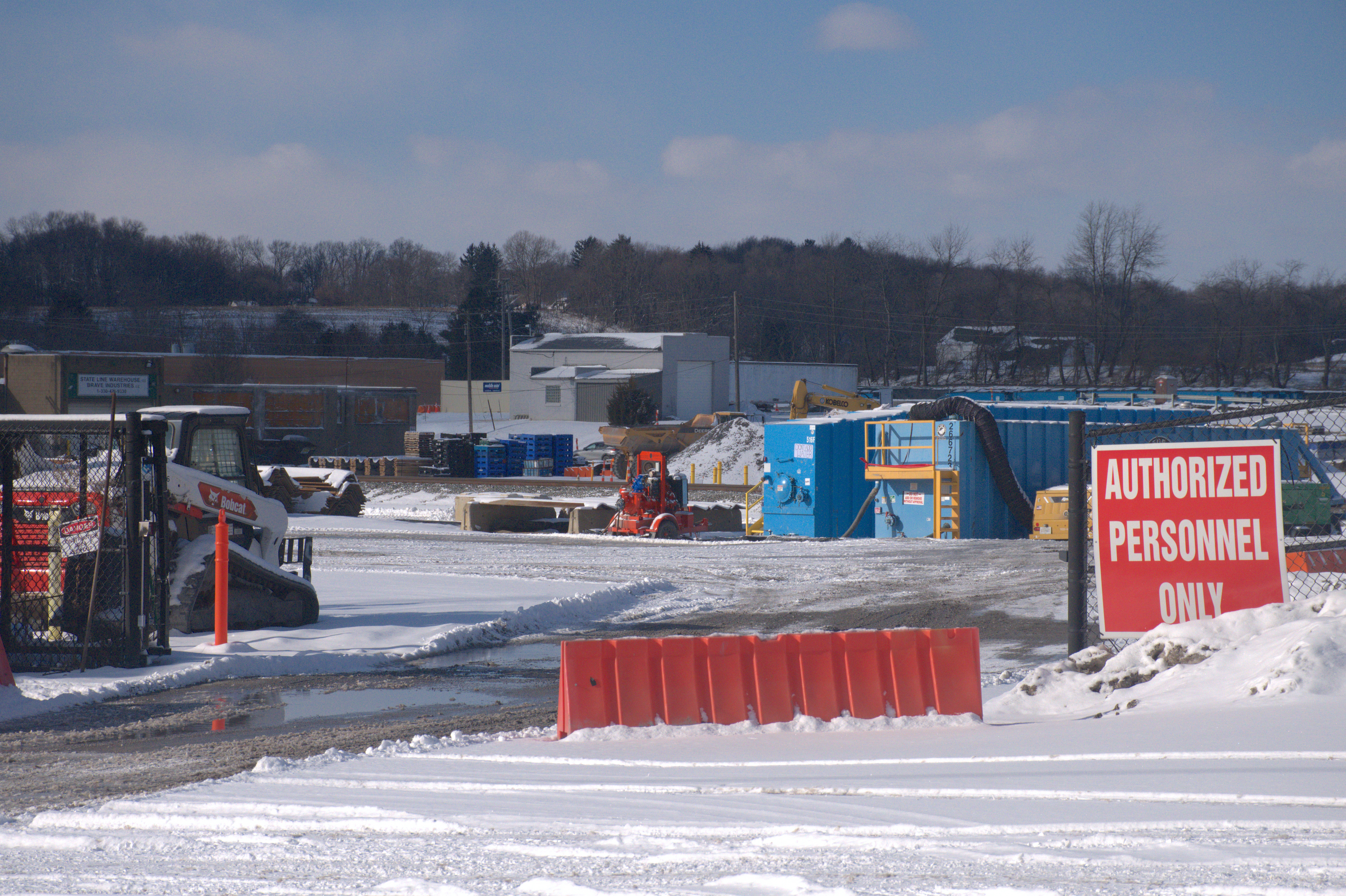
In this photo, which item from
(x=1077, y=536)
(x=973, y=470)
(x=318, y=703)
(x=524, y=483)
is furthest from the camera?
(x=524, y=483)

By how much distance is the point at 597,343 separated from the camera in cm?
8412

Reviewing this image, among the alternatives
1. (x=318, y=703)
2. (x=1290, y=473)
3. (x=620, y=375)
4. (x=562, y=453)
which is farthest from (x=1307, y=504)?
(x=620, y=375)

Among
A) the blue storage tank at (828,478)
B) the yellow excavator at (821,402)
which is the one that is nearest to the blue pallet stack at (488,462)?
the yellow excavator at (821,402)

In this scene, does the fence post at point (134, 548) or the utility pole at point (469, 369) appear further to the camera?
the utility pole at point (469, 369)

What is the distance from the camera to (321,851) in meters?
4.78

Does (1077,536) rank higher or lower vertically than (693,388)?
lower

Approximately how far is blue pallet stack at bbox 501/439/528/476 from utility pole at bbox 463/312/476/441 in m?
1.63

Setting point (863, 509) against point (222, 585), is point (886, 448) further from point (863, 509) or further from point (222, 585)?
point (222, 585)

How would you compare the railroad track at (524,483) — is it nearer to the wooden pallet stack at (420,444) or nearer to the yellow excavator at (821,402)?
the yellow excavator at (821,402)

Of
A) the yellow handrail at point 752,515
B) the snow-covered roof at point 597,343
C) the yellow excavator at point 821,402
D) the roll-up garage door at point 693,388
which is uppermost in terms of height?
Answer: the snow-covered roof at point 597,343

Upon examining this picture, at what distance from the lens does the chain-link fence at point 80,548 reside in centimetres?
968

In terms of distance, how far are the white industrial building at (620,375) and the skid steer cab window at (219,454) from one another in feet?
205

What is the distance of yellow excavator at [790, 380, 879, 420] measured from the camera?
1332 inches

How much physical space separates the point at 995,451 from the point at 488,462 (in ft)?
88.3
